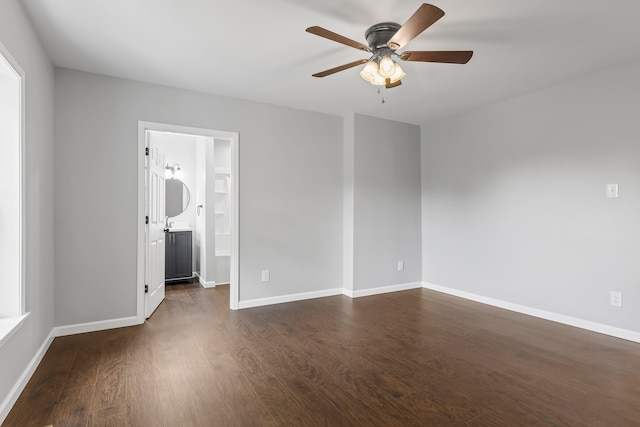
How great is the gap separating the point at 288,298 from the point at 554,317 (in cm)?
287

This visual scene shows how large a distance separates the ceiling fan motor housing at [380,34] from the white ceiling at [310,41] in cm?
5

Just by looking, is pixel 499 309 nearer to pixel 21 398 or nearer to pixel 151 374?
pixel 151 374

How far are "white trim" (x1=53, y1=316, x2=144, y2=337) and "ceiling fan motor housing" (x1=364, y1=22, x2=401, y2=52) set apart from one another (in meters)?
3.24

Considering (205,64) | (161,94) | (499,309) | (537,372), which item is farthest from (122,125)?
(499,309)

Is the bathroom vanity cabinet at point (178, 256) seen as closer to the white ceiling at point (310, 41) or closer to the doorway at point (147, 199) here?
the doorway at point (147, 199)

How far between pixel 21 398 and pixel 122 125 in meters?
2.32

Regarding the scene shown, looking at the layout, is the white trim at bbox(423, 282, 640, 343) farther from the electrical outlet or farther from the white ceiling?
the white ceiling

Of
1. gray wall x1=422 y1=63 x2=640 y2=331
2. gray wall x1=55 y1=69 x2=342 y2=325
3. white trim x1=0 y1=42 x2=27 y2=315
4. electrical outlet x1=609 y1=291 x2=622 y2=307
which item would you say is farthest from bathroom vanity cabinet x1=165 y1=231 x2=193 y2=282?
electrical outlet x1=609 y1=291 x2=622 y2=307

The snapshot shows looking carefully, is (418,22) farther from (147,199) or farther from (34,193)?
(147,199)

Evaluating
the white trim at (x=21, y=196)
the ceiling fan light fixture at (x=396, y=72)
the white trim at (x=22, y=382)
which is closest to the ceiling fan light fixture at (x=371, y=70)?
the ceiling fan light fixture at (x=396, y=72)

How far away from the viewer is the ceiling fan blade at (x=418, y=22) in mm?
1715

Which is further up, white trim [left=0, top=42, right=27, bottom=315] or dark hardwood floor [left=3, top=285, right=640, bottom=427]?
white trim [left=0, top=42, right=27, bottom=315]

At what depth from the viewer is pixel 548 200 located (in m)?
3.54

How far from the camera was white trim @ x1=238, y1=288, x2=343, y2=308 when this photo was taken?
388cm
